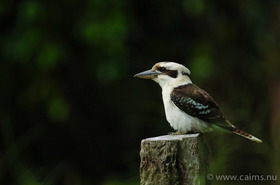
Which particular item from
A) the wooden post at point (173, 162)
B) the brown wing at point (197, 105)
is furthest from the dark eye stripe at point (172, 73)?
the wooden post at point (173, 162)

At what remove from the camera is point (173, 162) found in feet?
9.49

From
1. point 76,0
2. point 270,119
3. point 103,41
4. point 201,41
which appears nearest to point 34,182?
point 103,41

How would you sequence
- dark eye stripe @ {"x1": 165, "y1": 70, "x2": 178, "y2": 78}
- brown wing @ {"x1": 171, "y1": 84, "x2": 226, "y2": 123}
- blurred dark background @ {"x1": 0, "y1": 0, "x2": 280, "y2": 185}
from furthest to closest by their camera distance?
blurred dark background @ {"x1": 0, "y1": 0, "x2": 280, "y2": 185} → dark eye stripe @ {"x1": 165, "y1": 70, "x2": 178, "y2": 78} → brown wing @ {"x1": 171, "y1": 84, "x2": 226, "y2": 123}

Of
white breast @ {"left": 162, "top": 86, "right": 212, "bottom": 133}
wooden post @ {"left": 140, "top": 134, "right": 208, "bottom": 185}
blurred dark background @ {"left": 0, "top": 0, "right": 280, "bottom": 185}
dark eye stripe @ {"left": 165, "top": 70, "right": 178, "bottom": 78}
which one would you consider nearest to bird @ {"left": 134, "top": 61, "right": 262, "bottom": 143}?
white breast @ {"left": 162, "top": 86, "right": 212, "bottom": 133}

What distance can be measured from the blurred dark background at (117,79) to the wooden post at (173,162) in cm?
185

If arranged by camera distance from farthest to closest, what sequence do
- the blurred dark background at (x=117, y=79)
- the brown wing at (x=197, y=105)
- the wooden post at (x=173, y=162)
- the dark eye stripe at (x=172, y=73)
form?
the blurred dark background at (x=117, y=79) → the dark eye stripe at (x=172, y=73) → the brown wing at (x=197, y=105) → the wooden post at (x=173, y=162)

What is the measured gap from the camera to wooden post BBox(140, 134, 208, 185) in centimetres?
289

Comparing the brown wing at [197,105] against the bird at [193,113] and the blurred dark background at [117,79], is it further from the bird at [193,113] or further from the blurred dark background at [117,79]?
the blurred dark background at [117,79]

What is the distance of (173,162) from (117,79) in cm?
315

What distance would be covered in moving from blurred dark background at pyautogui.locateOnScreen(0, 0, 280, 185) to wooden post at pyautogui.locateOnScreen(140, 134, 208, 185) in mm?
1848

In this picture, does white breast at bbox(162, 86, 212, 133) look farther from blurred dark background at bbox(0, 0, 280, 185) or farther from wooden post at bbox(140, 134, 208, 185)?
blurred dark background at bbox(0, 0, 280, 185)

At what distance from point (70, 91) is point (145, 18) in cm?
133

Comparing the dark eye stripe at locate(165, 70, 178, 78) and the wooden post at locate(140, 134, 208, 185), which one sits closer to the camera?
the wooden post at locate(140, 134, 208, 185)

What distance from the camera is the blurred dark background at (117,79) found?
541 cm
